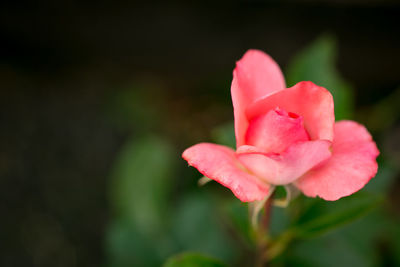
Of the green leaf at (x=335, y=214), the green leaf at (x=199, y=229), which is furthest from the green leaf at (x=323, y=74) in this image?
the green leaf at (x=199, y=229)

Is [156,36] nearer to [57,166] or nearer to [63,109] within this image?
[63,109]

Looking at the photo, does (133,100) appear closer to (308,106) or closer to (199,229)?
(199,229)

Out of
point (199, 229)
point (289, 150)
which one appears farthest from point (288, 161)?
point (199, 229)

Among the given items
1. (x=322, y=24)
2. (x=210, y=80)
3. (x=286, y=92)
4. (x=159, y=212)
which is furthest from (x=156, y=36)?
(x=286, y=92)

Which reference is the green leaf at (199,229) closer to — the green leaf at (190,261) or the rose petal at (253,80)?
the green leaf at (190,261)

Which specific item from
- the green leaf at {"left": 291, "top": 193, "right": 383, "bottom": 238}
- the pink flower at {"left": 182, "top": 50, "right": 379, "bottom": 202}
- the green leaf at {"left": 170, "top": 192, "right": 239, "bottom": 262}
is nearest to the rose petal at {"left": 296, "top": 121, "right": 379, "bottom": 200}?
→ the pink flower at {"left": 182, "top": 50, "right": 379, "bottom": 202}
